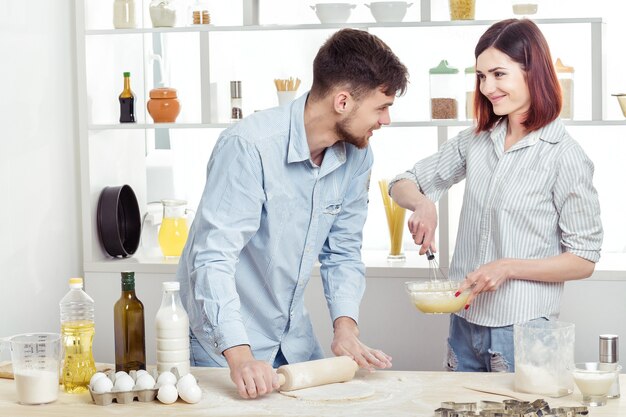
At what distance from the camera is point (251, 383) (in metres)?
2.12

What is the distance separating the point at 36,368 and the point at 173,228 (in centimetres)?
184

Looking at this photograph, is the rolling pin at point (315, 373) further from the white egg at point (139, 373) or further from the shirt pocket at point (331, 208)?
the shirt pocket at point (331, 208)

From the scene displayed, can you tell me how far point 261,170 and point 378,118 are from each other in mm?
336

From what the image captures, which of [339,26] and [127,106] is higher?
[339,26]

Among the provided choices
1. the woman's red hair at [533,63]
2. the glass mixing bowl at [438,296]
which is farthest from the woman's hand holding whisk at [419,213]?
the woman's red hair at [533,63]

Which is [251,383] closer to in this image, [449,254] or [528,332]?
[528,332]

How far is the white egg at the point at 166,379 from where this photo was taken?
2.17m

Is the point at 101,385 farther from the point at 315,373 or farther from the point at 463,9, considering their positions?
the point at 463,9

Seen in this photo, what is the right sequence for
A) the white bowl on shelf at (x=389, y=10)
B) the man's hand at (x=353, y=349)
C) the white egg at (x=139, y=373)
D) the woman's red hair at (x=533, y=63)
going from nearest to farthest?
the white egg at (x=139, y=373), the man's hand at (x=353, y=349), the woman's red hair at (x=533, y=63), the white bowl on shelf at (x=389, y=10)

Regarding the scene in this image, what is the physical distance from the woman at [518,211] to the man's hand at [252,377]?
0.66 metres

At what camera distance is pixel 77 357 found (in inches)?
89.2

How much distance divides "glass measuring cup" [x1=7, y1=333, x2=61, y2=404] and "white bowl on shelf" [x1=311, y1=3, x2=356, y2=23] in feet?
6.59

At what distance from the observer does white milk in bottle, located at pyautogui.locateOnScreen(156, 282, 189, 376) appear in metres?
2.22

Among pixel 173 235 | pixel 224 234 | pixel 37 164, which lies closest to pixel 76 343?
pixel 224 234
